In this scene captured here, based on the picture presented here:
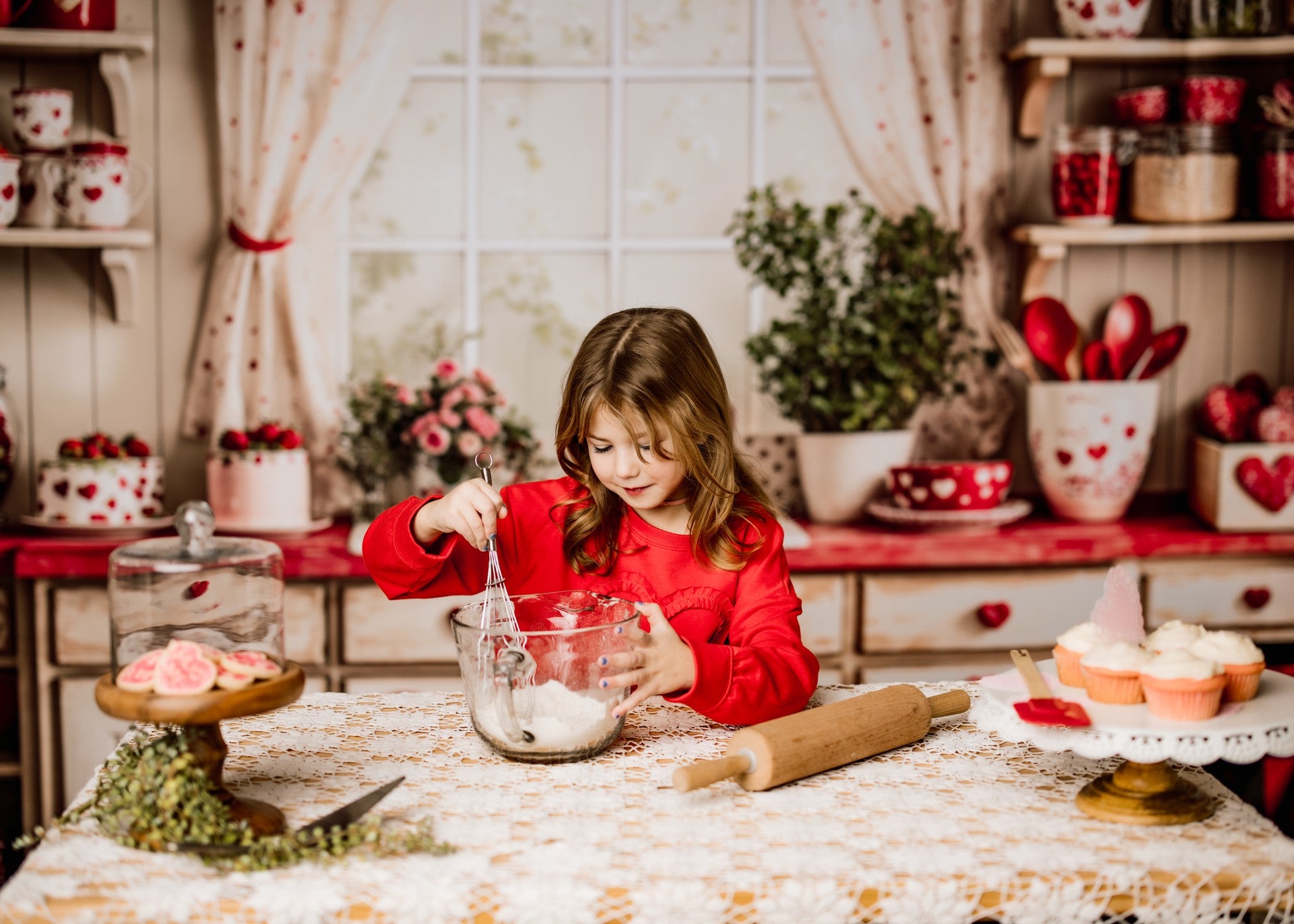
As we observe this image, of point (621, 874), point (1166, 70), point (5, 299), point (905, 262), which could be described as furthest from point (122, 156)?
point (1166, 70)

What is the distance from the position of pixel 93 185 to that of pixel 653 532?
157 centimetres

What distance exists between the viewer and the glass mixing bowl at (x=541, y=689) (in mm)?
1111

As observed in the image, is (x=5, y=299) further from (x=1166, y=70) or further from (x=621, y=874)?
(x=1166, y=70)

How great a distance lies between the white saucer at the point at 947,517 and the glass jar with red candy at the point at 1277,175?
869 mm

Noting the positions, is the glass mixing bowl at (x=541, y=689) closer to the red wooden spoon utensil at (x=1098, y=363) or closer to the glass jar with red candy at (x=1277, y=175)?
the red wooden spoon utensil at (x=1098, y=363)

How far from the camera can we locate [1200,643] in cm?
109

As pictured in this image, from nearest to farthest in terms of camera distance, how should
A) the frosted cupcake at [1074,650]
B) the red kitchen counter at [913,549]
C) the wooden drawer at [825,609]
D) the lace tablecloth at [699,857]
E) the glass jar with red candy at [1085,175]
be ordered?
the lace tablecloth at [699,857]
the frosted cupcake at [1074,650]
the red kitchen counter at [913,549]
the wooden drawer at [825,609]
the glass jar with red candy at [1085,175]

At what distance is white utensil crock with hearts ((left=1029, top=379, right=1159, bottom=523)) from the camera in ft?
8.21

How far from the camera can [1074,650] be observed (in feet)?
3.62

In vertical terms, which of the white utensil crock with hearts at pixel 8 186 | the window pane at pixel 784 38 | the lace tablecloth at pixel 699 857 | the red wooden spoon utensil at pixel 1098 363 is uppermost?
the window pane at pixel 784 38

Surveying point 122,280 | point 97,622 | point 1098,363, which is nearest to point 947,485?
point 1098,363

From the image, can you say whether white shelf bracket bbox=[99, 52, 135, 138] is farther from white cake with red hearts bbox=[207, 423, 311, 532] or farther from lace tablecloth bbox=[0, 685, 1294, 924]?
lace tablecloth bbox=[0, 685, 1294, 924]

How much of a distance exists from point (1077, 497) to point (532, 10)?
1592 mm

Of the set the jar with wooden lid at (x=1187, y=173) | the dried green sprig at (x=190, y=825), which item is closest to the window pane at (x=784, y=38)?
the jar with wooden lid at (x=1187, y=173)
